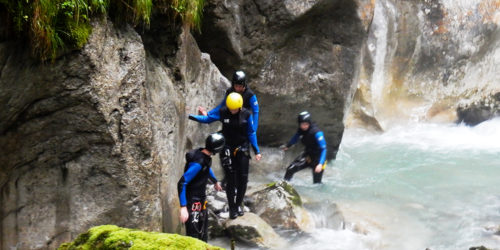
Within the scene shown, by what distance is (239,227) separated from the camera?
288 inches

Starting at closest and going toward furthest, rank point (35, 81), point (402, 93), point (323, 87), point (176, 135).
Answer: point (35, 81) → point (176, 135) → point (323, 87) → point (402, 93)

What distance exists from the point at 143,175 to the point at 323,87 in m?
6.06

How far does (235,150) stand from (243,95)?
0.93 meters

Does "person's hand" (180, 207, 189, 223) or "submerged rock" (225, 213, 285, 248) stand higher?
"person's hand" (180, 207, 189, 223)

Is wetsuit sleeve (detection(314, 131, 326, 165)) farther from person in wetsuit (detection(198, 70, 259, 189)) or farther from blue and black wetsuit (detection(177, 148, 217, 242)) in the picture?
blue and black wetsuit (detection(177, 148, 217, 242))

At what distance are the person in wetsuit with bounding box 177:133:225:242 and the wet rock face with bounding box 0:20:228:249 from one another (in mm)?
323

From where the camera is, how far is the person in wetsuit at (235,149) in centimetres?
753

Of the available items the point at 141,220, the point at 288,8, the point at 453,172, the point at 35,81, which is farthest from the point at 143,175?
the point at 453,172

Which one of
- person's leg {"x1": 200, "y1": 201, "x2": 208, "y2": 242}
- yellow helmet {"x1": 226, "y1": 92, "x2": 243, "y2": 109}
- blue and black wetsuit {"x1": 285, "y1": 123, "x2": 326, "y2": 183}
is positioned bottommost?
person's leg {"x1": 200, "y1": 201, "x2": 208, "y2": 242}

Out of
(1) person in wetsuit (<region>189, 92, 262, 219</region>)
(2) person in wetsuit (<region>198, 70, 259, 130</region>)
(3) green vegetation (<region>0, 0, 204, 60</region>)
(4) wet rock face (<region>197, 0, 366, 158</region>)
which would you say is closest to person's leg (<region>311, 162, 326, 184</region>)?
(4) wet rock face (<region>197, 0, 366, 158</region>)

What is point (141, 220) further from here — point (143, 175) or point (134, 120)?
point (134, 120)

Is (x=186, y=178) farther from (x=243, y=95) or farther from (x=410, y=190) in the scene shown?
(x=410, y=190)

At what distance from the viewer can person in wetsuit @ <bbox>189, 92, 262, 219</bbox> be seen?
7.53 metres

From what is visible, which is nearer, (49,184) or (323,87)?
(49,184)
